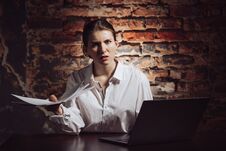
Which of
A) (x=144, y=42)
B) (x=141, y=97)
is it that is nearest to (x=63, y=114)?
(x=141, y=97)

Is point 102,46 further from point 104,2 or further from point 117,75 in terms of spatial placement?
point 104,2

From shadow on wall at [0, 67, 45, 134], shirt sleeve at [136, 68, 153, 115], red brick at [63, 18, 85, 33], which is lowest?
shadow on wall at [0, 67, 45, 134]

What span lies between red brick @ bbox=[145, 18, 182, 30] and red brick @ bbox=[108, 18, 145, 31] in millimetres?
56

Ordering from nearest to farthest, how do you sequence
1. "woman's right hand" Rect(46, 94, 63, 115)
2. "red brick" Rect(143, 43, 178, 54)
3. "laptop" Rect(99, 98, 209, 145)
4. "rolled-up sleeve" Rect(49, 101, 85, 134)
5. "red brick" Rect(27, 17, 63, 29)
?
"laptop" Rect(99, 98, 209, 145) → "woman's right hand" Rect(46, 94, 63, 115) → "rolled-up sleeve" Rect(49, 101, 85, 134) → "red brick" Rect(27, 17, 63, 29) → "red brick" Rect(143, 43, 178, 54)

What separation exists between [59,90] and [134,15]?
722mm

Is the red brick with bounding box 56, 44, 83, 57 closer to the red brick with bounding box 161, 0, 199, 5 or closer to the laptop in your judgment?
the red brick with bounding box 161, 0, 199, 5

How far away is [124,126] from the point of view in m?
2.27

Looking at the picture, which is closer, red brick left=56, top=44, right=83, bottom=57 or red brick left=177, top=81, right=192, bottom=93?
red brick left=56, top=44, right=83, bottom=57

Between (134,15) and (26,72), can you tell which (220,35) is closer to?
(134,15)

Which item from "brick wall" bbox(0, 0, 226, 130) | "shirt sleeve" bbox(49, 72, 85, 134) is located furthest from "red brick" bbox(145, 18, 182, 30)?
"shirt sleeve" bbox(49, 72, 85, 134)

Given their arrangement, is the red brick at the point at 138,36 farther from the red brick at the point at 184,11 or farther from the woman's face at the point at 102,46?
the woman's face at the point at 102,46

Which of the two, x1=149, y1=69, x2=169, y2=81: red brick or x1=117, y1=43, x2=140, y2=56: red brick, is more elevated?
x1=117, y1=43, x2=140, y2=56: red brick

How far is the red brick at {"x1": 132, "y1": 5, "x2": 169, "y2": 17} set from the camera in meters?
2.69

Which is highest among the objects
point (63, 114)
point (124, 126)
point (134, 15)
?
point (134, 15)
